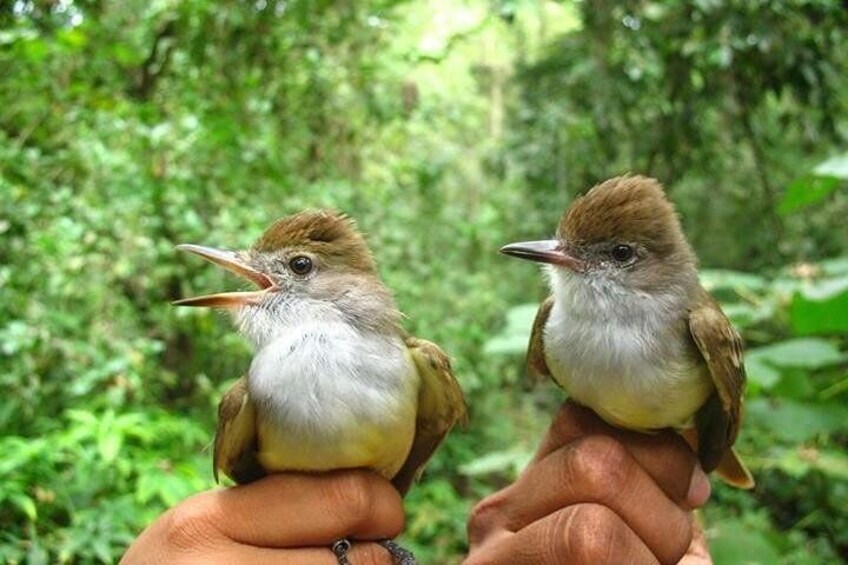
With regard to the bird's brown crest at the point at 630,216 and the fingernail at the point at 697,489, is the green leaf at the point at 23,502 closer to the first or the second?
the bird's brown crest at the point at 630,216

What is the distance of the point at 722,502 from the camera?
32.7ft

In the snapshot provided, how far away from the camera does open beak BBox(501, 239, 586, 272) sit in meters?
2.59

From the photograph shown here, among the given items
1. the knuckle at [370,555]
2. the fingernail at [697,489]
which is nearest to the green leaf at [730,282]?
the fingernail at [697,489]

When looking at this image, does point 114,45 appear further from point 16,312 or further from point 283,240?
point 283,240

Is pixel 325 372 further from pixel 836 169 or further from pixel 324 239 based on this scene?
pixel 836 169

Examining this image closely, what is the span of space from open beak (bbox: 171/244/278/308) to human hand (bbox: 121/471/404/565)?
1.78 ft

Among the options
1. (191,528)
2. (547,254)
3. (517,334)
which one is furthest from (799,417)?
(191,528)

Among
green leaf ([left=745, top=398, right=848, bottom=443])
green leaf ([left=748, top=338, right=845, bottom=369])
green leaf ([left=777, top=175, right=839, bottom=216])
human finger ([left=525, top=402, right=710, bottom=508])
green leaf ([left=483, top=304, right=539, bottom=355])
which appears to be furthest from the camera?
green leaf ([left=777, top=175, right=839, bottom=216])

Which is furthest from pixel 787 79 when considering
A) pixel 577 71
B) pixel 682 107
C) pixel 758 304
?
pixel 758 304

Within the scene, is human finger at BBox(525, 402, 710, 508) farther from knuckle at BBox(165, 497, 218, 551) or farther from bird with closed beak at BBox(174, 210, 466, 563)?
knuckle at BBox(165, 497, 218, 551)

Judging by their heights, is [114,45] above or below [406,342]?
above

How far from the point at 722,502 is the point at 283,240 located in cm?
877

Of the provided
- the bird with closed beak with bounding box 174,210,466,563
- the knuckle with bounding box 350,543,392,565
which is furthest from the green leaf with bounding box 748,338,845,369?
the knuckle with bounding box 350,543,392,565

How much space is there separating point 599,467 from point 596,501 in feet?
0.32
